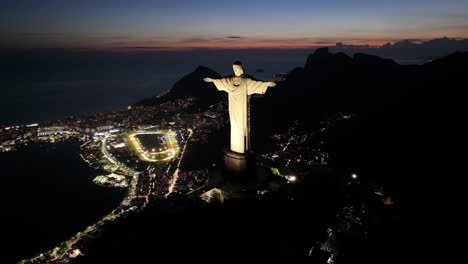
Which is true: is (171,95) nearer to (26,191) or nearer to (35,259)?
(26,191)

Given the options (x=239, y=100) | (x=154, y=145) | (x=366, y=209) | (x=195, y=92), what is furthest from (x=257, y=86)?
(x=195, y=92)

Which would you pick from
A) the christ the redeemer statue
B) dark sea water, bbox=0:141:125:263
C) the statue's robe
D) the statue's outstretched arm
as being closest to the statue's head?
the christ the redeemer statue

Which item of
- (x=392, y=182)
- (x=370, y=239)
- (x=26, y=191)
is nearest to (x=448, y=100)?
(x=392, y=182)

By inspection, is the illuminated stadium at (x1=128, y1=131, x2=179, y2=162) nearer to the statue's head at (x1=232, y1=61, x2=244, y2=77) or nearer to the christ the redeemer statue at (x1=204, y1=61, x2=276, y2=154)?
the christ the redeemer statue at (x1=204, y1=61, x2=276, y2=154)

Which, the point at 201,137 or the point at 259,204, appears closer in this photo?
the point at 259,204

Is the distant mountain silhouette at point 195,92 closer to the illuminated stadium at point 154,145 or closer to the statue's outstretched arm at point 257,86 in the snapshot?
the illuminated stadium at point 154,145

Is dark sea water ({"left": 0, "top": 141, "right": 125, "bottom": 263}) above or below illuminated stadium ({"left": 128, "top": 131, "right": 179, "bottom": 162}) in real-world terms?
above

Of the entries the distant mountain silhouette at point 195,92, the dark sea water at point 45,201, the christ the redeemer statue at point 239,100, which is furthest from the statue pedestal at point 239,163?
the distant mountain silhouette at point 195,92
